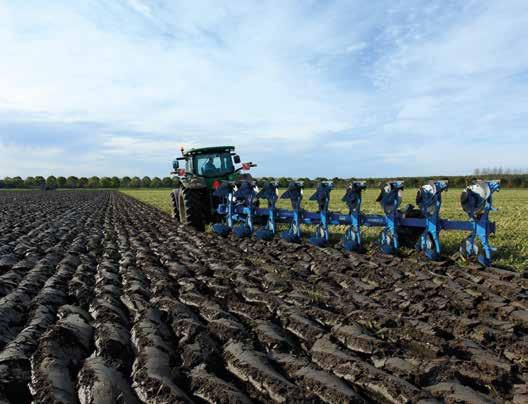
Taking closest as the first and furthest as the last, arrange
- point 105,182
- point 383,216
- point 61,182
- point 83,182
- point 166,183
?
1. point 383,216
2. point 166,183
3. point 61,182
4. point 83,182
5. point 105,182

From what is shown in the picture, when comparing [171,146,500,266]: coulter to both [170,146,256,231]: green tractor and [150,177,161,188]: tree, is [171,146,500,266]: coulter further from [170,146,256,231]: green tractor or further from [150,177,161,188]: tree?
[150,177,161,188]: tree

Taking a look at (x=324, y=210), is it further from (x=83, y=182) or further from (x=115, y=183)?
(x=83, y=182)

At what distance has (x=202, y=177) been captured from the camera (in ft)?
32.5

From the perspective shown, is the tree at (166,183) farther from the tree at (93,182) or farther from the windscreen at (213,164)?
the windscreen at (213,164)

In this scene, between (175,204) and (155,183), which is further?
(155,183)

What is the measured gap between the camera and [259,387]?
7.29 ft

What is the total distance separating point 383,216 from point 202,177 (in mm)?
4828

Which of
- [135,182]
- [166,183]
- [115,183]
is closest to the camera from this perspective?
[166,183]

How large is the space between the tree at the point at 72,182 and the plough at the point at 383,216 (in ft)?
216

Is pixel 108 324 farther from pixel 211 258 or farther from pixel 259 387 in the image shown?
pixel 211 258

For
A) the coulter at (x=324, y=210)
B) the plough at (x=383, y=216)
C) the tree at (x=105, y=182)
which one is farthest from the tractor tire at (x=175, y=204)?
the tree at (x=105, y=182)

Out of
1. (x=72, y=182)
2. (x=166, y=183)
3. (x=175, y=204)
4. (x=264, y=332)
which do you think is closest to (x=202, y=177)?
(x=175, y=204)

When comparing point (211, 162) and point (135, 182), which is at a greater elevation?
point (211, 162)

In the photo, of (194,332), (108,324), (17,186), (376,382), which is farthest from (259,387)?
(17,186)
